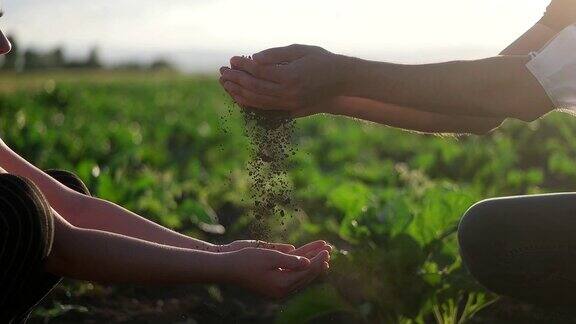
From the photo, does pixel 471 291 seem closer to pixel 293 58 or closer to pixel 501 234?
pixel 501 234

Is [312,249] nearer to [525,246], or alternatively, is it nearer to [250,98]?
[250,98]

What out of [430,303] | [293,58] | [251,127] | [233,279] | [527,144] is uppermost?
[293,58]

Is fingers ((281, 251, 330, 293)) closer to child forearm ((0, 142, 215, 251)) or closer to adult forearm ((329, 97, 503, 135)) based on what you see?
child forearm ((0, 142, 215, 251))

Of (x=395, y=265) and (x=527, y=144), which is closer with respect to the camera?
(x=395, y=265)

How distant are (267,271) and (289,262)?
0.06 metres

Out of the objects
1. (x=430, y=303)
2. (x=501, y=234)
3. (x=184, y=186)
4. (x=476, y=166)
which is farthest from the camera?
(x=476, y=166)

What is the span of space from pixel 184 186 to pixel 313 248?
3.69 metres

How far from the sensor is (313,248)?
266cm

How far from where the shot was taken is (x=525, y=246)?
2.66m

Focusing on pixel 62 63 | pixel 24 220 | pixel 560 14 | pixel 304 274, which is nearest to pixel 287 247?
pixel 304 274

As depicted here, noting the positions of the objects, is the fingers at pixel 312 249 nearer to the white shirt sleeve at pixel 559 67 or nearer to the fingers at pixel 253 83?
the fingers at pixel 253 83

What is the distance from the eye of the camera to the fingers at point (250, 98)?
2.46 m

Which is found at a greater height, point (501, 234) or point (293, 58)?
point (293, 58)

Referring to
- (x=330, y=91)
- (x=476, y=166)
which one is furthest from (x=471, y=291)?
(x=476, y=166)
